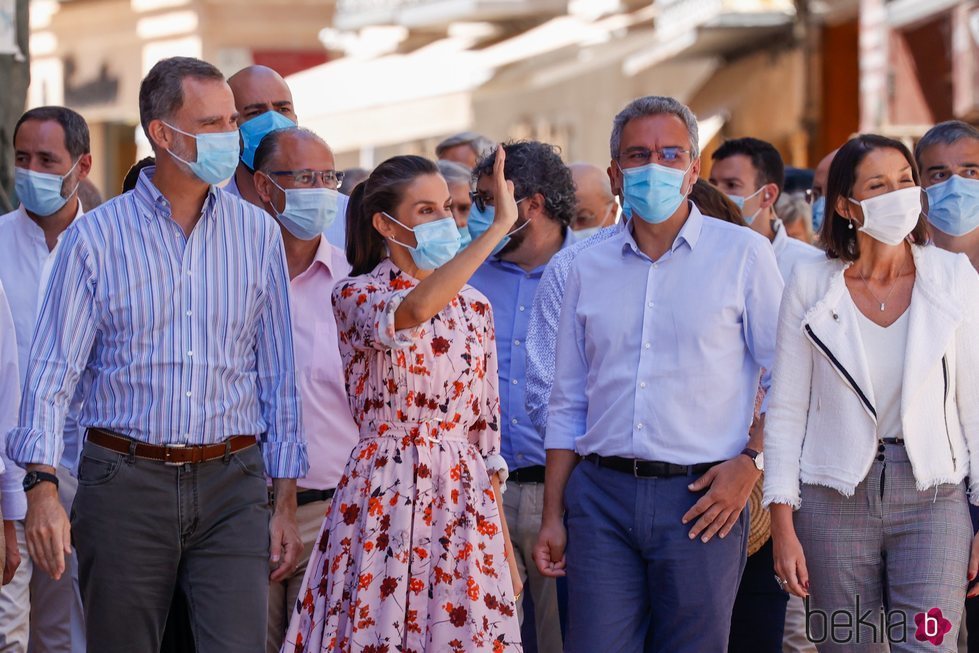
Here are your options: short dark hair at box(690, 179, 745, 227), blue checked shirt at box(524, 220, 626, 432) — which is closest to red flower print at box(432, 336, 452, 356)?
blue checked shirt at box(524, 220, 626, 432)

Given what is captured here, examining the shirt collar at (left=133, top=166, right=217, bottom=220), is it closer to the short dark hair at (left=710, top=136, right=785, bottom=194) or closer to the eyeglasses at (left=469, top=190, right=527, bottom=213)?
the eyeglasses at (left=469, top=190, right=527, bottom=213)

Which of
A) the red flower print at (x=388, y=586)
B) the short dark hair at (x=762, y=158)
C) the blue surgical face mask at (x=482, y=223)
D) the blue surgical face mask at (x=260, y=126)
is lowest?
the red flower print at (x=388, y=586)

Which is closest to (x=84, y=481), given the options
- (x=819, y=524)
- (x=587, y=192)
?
(x=819, y=524)

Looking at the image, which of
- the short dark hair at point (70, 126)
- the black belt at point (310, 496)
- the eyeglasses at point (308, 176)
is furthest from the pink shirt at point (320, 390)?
the short dark hair at point (70, 126)

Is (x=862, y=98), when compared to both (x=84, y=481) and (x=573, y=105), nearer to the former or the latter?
(x=573, y=105)

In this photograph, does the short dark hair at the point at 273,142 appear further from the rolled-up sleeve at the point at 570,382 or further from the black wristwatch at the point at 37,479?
the black wristwatch at the point at 37,479

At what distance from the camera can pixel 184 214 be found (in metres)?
5.89

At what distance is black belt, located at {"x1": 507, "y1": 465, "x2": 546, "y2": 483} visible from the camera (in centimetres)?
718

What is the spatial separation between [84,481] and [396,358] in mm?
1076

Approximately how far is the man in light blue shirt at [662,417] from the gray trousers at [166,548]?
40.3 inches

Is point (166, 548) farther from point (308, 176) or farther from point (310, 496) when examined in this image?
point (308, 176)

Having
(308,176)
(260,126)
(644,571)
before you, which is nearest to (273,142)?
(308,176)

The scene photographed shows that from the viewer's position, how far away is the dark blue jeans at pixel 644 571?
18.9 ft

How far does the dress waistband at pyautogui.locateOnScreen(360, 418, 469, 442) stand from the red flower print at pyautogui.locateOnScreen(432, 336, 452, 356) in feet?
0.74
